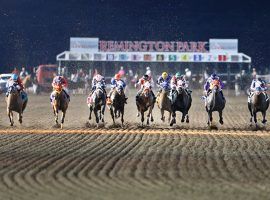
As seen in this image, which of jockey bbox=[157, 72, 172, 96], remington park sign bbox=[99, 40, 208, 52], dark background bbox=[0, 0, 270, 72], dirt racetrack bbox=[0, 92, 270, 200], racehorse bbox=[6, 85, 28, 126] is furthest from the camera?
dark background bbox=[0, 0, 270, 72]

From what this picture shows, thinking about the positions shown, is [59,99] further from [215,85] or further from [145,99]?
[215,85]

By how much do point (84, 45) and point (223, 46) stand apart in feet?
41.7

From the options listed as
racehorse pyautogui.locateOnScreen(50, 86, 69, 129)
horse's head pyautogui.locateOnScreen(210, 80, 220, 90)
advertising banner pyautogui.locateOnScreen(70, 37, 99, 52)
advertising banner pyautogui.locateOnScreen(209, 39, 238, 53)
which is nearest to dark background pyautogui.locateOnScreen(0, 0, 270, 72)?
advertising banner pyautogui.locateOnScreen(70, 37, 99, 52)

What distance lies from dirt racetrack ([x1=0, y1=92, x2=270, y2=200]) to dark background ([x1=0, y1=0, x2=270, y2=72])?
46677 mm

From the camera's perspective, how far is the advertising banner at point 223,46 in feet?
205

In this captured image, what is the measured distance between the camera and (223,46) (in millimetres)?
62875

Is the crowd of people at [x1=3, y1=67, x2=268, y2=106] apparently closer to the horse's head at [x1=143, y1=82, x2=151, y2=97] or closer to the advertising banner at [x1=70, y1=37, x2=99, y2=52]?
the horse's head at [x1=143, y1=82, x2=151, y2=97]

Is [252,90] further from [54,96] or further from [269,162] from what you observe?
[269,162]

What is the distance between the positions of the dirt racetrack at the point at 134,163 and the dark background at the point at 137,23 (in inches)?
1838

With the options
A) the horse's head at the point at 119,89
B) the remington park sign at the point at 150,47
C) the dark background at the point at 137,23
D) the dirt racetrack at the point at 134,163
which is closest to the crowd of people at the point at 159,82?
the horse's head at the point at 119,89

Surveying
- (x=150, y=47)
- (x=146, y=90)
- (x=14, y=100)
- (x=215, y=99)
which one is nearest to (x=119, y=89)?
(x=146, y=90)

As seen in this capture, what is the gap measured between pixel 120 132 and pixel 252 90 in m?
5.40

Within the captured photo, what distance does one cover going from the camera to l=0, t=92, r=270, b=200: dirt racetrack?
10938mm

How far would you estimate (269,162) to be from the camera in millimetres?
14969
